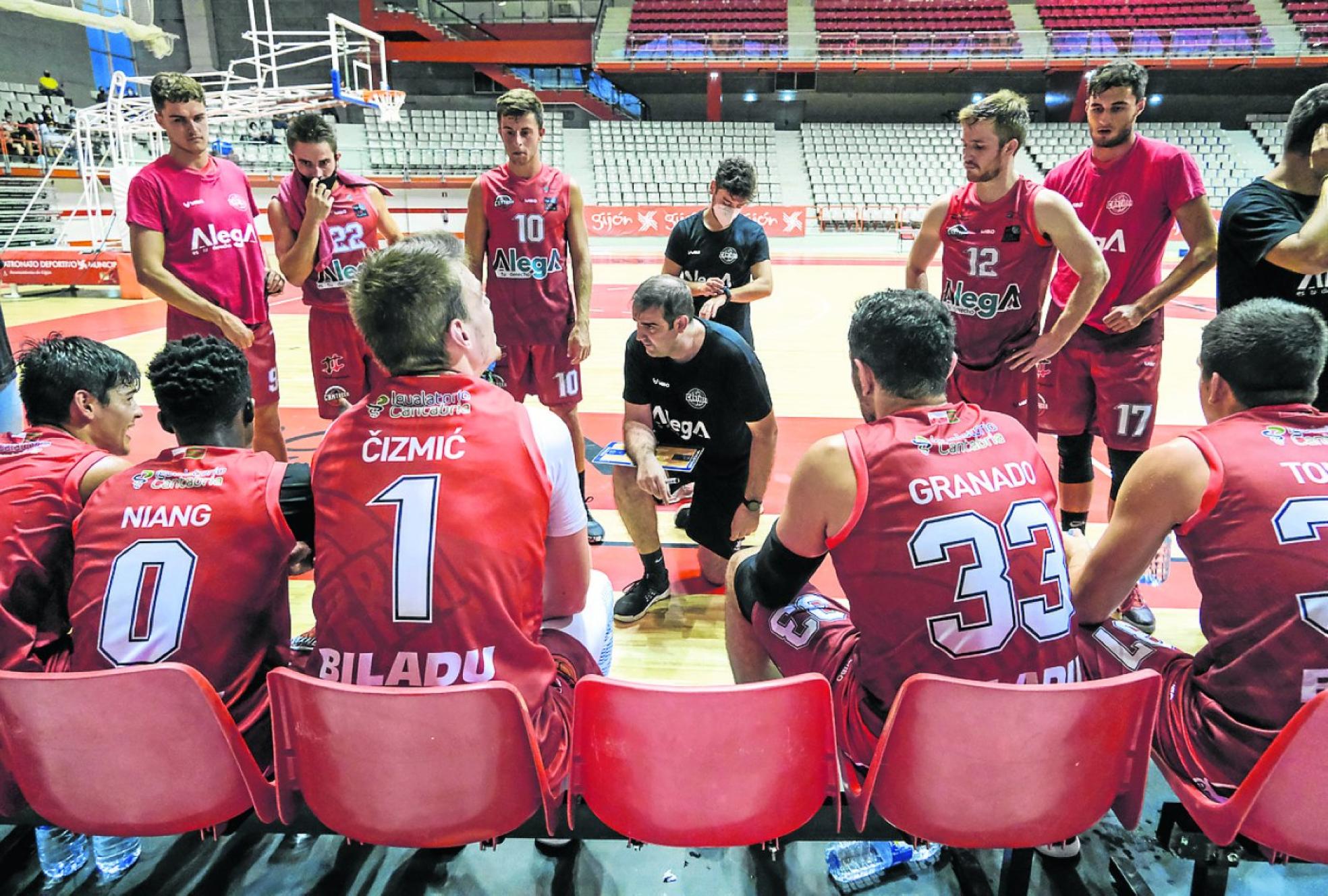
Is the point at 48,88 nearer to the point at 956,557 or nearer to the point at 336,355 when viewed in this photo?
the point at 336,355

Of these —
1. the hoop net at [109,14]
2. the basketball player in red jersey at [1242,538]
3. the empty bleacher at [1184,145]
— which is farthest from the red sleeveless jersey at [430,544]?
the empty bleacher at [1184,145]

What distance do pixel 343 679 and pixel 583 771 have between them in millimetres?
516

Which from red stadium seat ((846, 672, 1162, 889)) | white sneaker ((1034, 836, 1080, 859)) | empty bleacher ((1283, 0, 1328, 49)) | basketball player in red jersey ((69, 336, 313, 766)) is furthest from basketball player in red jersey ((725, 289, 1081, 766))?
empty bleacher ((1283, 0, 1328, 49))

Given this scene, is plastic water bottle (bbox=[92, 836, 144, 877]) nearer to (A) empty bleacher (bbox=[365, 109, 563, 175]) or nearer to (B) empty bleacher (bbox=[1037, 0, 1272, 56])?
(A) empty bleacher (bbox=[365, 109, 563, 175])

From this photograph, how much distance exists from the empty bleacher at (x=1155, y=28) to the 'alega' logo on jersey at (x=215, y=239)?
89.0 feet

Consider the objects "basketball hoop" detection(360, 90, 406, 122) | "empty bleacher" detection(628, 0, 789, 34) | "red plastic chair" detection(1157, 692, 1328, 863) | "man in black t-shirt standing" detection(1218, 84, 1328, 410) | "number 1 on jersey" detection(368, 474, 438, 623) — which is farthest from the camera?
"empty bleacher" detection(628, 0, 789, 34)

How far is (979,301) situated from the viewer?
3.57m

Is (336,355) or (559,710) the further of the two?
(336,355)

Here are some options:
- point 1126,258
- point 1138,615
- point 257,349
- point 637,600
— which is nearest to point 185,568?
point 637,600

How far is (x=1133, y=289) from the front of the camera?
3.51 m

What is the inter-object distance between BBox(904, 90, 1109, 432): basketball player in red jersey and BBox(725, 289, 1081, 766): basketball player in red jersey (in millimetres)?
1651

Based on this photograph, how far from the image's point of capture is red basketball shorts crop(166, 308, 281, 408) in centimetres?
394

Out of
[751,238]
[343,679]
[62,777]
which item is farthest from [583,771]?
[751,238]

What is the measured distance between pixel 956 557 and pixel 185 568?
5.29 feet
